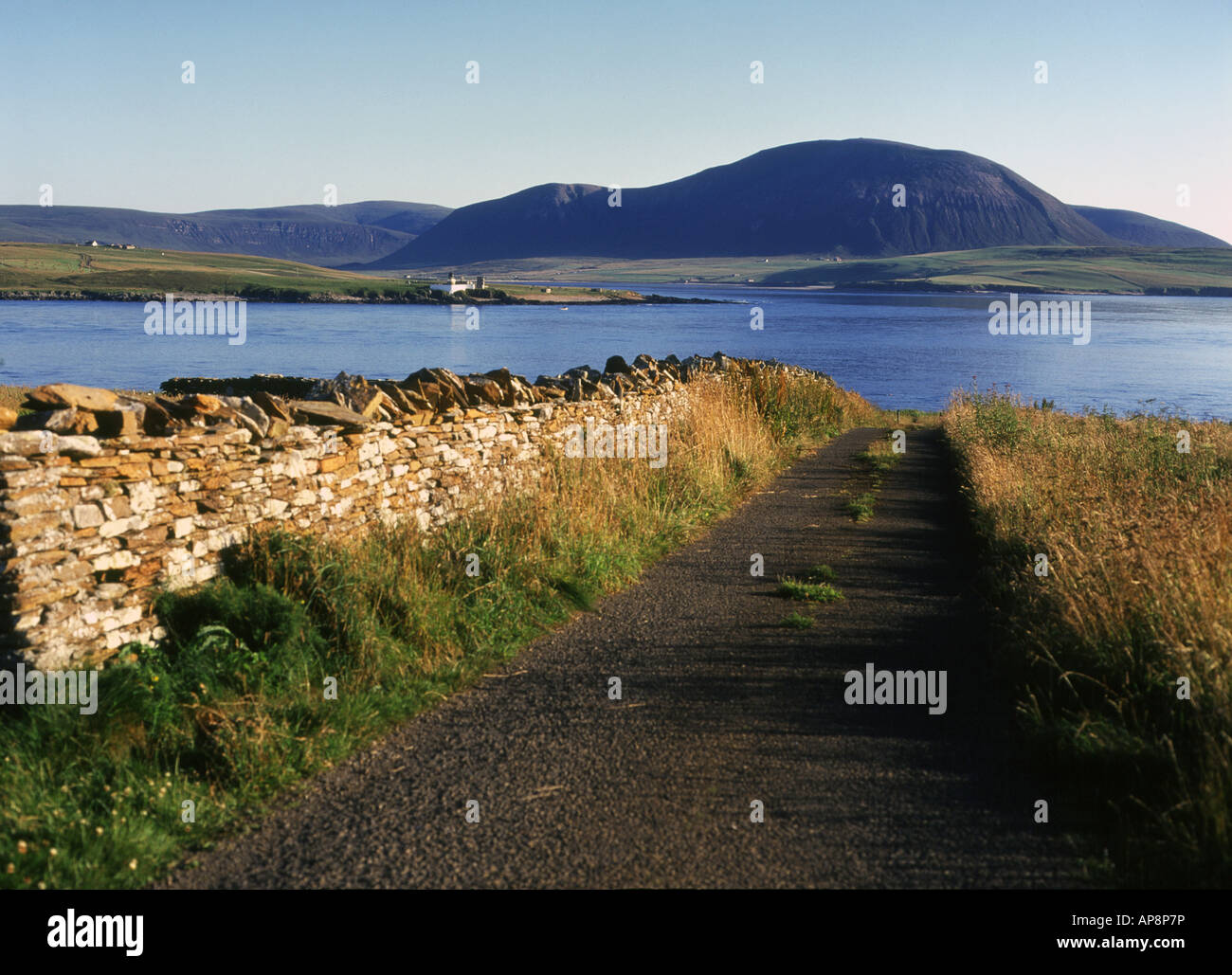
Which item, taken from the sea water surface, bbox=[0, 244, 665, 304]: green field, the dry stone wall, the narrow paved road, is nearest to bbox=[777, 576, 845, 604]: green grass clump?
the narrow paved road

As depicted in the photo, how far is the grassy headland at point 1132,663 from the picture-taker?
13.3 ft

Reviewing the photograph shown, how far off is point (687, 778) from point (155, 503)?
371 centimetres

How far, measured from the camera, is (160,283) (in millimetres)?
133875

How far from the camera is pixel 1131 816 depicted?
4.29 meters

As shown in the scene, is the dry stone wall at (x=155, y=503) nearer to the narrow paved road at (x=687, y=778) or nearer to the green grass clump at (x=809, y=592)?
the narrow paved road at (x=687, y=778)

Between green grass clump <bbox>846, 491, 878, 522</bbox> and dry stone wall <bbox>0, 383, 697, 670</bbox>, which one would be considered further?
green grass clump <bbox>846, 491, 878, 522</bbox>

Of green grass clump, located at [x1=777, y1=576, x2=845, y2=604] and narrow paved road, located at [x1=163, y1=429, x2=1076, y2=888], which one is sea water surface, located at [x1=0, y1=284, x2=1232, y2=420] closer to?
green grass clump, located at [x1=777, y1=576, x2=845, y2=604]

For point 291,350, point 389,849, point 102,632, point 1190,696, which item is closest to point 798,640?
point 1190,696

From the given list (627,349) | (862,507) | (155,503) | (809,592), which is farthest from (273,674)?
(627,349)

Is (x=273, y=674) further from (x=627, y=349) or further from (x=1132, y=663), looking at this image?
(x=627, y=349)

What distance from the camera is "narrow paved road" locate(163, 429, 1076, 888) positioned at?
398 centimetres

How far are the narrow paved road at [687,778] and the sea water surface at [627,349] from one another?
19.7 meters

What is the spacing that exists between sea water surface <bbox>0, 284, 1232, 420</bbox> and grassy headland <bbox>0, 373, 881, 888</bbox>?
63.8ft
